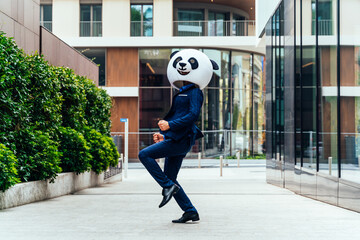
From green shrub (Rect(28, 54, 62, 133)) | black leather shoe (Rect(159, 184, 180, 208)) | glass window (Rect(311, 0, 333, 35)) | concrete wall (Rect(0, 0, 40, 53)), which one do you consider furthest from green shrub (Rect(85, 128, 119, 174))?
black leather shoe (Rect(159, 184, 180, 208))

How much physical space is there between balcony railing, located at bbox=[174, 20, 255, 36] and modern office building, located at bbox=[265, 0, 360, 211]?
678 inches

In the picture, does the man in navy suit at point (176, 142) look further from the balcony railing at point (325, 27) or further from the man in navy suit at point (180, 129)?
the balcony railing at point (325, 27)

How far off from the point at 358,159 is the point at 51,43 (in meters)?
7.66

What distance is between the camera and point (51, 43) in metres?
12.7

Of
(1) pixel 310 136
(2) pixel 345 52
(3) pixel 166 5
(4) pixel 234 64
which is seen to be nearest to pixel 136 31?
(3) pixel 166 5

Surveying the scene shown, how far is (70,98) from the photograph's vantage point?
11984 mm

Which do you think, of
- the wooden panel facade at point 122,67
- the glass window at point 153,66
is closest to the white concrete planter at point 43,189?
the glass window at point 153,66

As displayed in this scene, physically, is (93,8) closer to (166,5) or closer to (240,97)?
(166,5)

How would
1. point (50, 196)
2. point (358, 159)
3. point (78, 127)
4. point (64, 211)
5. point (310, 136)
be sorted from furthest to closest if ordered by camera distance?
point (78, 127) < point (310, 136) < point (50, 196) < point (358, 159) < point (64, 211)

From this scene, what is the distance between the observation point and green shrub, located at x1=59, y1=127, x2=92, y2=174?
35.9 ft

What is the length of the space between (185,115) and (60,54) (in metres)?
8.29

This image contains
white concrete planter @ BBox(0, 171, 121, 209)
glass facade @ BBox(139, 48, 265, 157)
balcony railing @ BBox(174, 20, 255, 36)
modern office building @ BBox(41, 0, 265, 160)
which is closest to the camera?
white concrete planter @ BBox(0, 171, 121, 209)

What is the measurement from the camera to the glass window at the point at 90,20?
32.8 metres

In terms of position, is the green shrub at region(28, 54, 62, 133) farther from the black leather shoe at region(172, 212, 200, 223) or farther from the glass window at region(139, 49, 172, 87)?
the glass window at region(139, 49, 172, 87)
